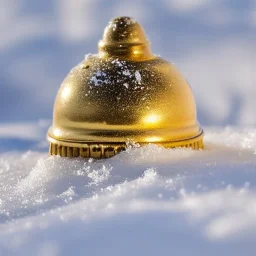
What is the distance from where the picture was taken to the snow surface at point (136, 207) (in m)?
2.12

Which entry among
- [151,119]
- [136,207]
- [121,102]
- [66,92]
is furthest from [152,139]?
[136,207]

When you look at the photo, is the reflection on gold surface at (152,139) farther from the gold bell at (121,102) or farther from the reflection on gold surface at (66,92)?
the reflection on gold surface at (66,92)

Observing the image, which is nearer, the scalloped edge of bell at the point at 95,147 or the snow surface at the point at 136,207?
the snow surface at the point at 136,207

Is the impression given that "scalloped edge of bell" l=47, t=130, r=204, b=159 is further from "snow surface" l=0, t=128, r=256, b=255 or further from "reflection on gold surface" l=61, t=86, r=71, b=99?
"reflection on gold surface" l=61, t=86, r=71, b=99

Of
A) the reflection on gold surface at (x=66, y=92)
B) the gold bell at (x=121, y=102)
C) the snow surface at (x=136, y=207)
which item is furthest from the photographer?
the reflection on gold surface at (x=66, y=92)

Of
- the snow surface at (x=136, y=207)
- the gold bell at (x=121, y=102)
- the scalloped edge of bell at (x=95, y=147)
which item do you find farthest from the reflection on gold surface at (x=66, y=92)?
the snow surface at (x=136, y=207)

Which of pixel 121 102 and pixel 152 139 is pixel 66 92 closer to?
pixel 121 102

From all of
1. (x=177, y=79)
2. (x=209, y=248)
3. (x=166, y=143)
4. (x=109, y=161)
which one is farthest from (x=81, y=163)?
(x=209, y=248)

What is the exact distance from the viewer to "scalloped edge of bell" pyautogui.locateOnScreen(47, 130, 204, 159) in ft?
9.73

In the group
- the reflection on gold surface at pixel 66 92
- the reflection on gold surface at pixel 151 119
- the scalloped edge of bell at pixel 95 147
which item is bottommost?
the scalloped edge of bell at pixel 95 147

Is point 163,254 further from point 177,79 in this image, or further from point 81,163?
point 177,79

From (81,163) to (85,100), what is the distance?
26cm

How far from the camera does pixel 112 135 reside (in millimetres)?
2957

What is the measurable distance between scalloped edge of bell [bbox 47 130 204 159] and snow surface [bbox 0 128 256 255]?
0.04 meters
